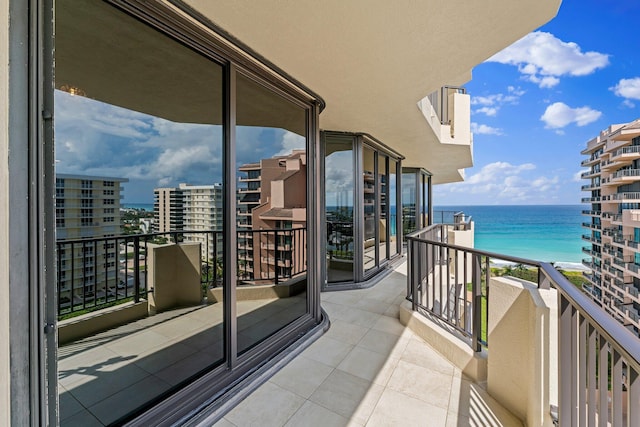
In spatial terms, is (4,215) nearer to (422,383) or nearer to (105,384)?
(105,384)

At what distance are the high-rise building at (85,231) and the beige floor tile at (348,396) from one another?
1989 millimetres

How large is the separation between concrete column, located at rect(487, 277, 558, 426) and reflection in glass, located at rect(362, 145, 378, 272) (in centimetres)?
270

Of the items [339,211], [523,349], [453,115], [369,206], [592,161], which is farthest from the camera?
[592,161]

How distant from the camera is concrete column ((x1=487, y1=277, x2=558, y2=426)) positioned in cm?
144

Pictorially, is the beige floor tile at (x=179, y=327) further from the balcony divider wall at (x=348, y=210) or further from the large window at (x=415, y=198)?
the large window at (x=415, y=198)

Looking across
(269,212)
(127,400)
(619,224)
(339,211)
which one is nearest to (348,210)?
(339,211)

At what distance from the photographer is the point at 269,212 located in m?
2.99

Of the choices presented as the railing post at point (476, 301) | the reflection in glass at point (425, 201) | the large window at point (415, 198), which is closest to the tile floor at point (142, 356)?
the railing post at point (476, 301)

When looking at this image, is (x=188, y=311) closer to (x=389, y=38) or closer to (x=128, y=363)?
(x=128, y=363)

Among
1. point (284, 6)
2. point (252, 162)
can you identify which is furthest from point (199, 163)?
point (284, 6)

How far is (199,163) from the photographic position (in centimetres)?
218

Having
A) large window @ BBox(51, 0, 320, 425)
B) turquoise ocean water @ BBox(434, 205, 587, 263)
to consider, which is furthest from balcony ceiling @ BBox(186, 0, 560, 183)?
turquoise ocean water @ BBox(434, 205, 587, 263)

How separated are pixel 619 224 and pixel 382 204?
2096cm

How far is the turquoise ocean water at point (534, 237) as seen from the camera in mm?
36125
